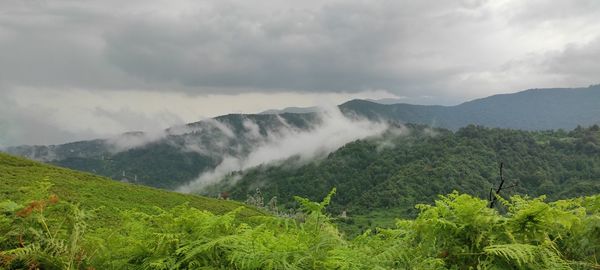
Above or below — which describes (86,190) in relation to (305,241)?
below

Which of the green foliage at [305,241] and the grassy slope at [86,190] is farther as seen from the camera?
the grassy slope at [86,190]

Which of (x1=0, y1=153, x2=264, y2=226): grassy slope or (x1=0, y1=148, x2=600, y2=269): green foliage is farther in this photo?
(x1=0, y1=153, x2=264, y2=226): grassy slope

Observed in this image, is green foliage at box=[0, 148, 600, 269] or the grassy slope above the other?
green foliage at box=[0, 148, 600, 269]

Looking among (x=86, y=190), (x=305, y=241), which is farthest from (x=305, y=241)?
(x=86, y=190)

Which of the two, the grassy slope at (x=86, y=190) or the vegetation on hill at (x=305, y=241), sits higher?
the vegetation on hill at (x=305, y=241)

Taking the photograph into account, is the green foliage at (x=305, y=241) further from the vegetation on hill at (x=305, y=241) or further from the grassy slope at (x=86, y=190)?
the grassy slope at (x=86, y=190)

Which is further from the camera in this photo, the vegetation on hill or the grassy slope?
the grassy slope

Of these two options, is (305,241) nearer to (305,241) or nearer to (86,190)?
(305,241)

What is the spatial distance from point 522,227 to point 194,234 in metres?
3.38

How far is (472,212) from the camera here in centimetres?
456

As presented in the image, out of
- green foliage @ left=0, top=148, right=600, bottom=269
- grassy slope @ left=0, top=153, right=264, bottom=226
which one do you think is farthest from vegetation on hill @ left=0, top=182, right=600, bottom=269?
grassy slope @ left=0, top=153, right=264, bottom=226

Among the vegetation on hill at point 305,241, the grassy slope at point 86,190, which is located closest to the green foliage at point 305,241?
the vegetation on hill at point 305,241

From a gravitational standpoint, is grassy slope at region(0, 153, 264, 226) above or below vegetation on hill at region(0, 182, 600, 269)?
below

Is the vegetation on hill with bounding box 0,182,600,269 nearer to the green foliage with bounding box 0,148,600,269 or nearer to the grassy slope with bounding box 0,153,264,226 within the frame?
the green foliage with bounding box 0,148,600,269
